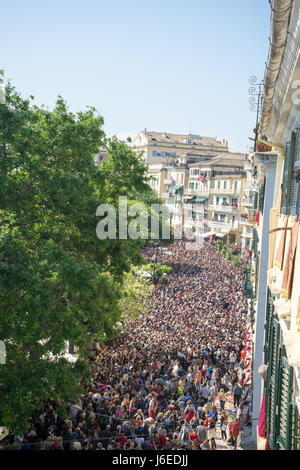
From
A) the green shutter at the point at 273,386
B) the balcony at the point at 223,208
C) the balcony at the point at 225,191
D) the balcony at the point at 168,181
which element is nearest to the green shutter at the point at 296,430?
the green shutter at the point at 273,386

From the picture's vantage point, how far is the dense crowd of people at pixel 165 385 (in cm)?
1219

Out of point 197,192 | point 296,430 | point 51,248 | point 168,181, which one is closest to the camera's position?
point 296,430

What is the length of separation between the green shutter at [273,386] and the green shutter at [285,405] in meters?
0.30

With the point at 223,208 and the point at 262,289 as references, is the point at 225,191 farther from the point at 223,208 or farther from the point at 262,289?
the point at 262,289

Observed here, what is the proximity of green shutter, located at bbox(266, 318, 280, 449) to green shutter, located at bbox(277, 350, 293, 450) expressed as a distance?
0.98 feet

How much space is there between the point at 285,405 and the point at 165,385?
34.9 ft

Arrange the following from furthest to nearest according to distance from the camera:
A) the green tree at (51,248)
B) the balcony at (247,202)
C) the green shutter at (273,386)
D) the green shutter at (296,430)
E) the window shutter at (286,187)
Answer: the balcony at (247,202) → the green tree at (51,248) → the window shutter at (286,187) → the green shutter at (273,386) → the green shutter at (296,430)

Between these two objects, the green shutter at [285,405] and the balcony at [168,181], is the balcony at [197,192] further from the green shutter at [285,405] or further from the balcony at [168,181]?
the green shutter at [285,405]

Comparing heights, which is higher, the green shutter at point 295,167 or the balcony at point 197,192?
the green shutter at point 295,167

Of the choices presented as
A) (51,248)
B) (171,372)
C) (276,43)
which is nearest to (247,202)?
(171,372)

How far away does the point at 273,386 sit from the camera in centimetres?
738

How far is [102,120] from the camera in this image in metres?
15.9

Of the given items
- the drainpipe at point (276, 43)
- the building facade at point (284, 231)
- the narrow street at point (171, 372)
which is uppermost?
the drainpipe at point (276, 43)
